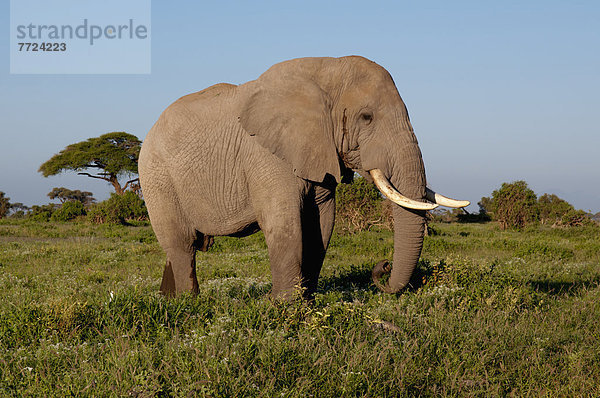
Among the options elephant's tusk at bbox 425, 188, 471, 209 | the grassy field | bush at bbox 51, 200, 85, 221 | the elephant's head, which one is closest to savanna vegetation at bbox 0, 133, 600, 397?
the grassy field

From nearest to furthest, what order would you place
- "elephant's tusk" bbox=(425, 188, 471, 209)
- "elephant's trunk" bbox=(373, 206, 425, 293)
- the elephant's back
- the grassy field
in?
the grassy field, "elephant's tusk" bbox=(425, 188, 471, 209), "elephant's trunk" bbox=(373, 206, 425, 293), the elephant's back

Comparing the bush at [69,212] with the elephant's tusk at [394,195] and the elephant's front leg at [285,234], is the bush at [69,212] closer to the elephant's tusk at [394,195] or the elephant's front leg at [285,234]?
the elephant's front leg at [285,234]

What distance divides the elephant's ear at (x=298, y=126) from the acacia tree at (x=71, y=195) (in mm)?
46309

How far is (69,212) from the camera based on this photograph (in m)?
31.3

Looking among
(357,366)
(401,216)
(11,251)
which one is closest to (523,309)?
(401,216)

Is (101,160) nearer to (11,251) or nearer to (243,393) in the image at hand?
(11,251)

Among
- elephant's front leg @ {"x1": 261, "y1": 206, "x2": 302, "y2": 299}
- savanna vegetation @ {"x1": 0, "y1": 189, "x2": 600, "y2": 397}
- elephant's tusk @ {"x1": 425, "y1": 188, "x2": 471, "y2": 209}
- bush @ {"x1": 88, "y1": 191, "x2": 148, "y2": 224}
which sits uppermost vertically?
bush @ {"x1": 88, "y1": 191, "x2": 148, "y2": 224}

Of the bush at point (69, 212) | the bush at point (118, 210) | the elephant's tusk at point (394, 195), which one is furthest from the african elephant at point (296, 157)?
the bush at point (69, 212)

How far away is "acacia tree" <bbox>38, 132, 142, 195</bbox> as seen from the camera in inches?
1671

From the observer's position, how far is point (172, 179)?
7246 mm

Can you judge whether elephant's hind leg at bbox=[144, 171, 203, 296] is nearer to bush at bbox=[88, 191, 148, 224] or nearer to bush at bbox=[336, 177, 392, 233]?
bush at bbox=[336, 177, 392, 233]

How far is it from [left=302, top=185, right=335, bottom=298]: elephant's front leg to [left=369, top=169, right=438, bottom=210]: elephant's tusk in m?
0.68

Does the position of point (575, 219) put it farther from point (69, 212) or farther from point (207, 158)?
point (69, 212)

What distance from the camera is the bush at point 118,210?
27.4 meters
